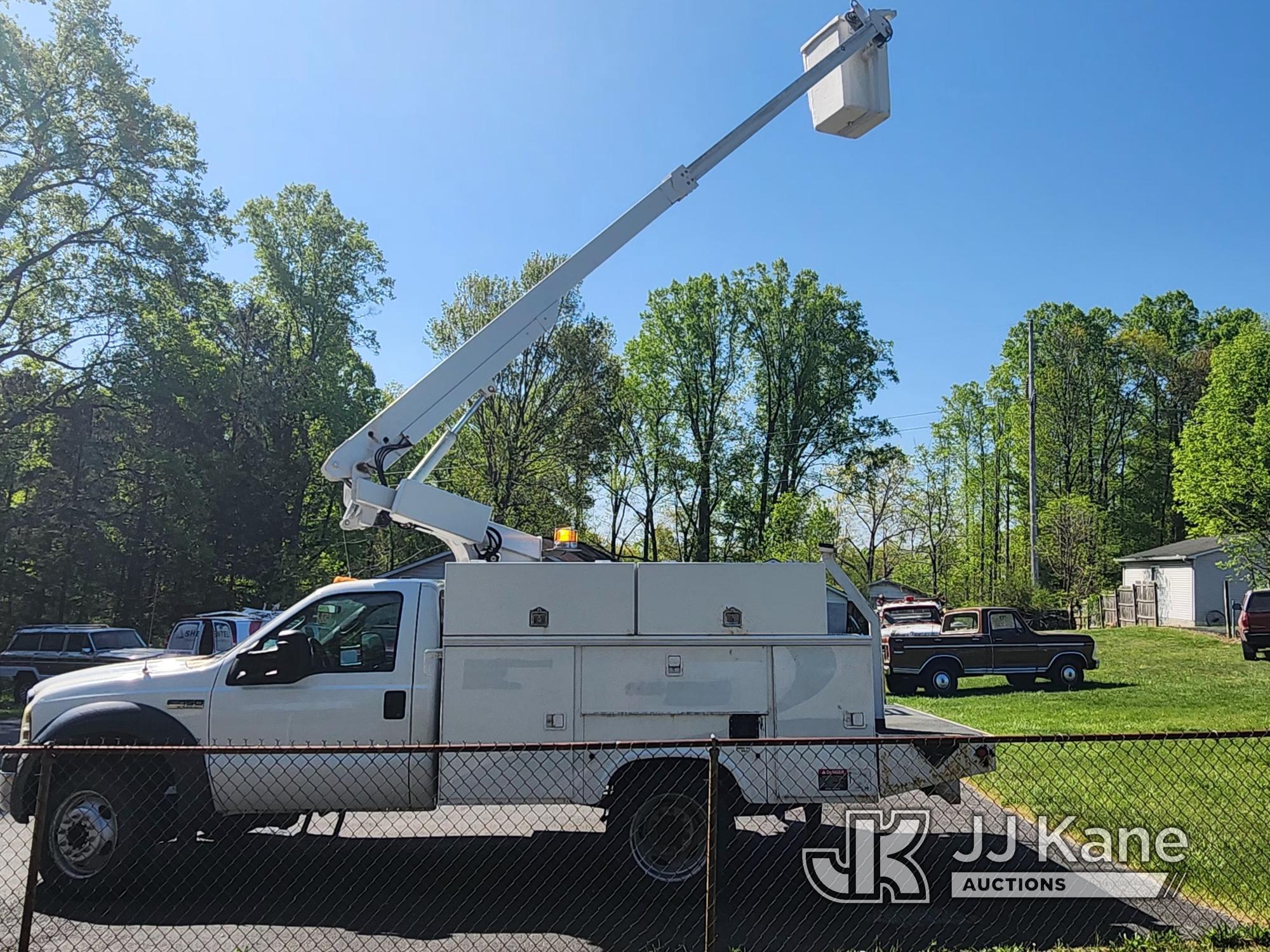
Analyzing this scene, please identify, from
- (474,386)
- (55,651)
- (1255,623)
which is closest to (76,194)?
(55,651)

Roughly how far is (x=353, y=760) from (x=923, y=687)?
17.0m

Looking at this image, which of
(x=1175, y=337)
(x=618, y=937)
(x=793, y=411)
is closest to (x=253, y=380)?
(x=793, y=411)

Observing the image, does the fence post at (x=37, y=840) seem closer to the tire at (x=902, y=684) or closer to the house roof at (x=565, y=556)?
the house roof at (x=565, y=556)

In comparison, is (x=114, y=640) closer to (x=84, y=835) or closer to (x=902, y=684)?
(x=84, y=835)

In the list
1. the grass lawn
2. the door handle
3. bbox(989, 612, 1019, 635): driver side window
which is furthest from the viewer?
bbox(989, 612, 1019, 635): driver side window

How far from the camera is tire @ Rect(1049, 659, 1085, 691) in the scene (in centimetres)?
2027

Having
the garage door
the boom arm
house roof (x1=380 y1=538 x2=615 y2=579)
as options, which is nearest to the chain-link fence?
house roof (x1=380 y1=538 x2=615 y2=579)

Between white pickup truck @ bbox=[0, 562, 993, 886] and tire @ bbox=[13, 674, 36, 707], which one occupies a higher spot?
white pickup truck @ bbox=[0, 562, 993, 886]

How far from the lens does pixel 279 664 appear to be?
6.14m

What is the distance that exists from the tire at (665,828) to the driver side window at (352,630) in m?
1.90

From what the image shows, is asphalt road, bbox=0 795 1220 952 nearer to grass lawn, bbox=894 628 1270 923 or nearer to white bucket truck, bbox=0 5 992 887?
white bucket truck, bbox=0 5 992 887

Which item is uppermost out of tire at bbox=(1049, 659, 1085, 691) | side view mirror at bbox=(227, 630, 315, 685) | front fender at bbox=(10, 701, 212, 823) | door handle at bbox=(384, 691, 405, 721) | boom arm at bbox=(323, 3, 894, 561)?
boom arm at bbox=(323, 3, 894, 561)

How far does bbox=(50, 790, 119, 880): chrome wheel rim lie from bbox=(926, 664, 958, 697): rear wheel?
1757 centimetres

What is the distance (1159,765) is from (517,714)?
8.05 meters
